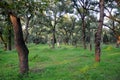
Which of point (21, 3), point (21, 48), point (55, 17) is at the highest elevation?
point (55, 17)

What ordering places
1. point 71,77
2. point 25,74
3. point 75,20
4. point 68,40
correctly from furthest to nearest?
point 68,40 → point 75,20 → point 25,74 → point 71,77

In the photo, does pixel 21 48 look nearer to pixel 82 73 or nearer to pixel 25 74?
pixel 25 74

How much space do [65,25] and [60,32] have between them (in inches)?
359

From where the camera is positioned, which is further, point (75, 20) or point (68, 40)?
point (68, 40)

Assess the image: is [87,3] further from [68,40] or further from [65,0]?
[68,40]

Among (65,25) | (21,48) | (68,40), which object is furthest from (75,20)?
(21,48)

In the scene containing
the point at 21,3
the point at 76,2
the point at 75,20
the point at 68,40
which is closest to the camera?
the point at 21,3

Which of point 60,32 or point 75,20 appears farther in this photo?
point 60,32

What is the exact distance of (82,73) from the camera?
41.8ft

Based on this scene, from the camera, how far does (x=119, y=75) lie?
12125mm

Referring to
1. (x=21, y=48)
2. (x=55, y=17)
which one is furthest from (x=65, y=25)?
(x=21, y=48)

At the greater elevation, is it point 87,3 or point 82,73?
point 87,3

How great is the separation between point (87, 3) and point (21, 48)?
27.4m

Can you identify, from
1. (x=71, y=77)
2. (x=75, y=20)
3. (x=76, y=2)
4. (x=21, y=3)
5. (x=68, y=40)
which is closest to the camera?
(x=21, y=3)
